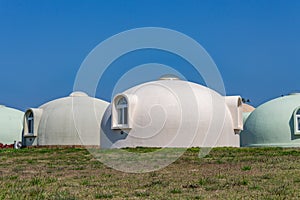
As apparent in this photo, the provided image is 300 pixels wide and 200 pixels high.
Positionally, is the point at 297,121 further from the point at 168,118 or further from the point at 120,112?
the point at 120,112

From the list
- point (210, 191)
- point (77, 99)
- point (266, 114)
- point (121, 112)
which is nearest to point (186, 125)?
point (121, 112)

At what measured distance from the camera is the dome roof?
42.1m

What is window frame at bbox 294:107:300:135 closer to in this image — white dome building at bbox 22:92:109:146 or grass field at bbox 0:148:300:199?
white dome building at bbox 22:92:109:146

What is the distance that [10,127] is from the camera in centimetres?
5662

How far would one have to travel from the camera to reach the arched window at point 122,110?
3550cm

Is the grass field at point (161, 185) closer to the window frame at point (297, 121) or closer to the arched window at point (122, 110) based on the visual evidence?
the arched window at point (122, 110)

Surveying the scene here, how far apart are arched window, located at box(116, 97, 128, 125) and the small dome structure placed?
77.4ft

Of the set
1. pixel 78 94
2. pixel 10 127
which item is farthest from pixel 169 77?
pixel 10 127

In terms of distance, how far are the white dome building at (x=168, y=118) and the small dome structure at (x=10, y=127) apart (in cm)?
2221

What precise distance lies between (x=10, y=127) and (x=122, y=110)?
24.9 m

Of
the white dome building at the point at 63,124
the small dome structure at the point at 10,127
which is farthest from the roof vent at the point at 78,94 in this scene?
the small dome structure at the point at 10,127

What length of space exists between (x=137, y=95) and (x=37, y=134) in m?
14.0

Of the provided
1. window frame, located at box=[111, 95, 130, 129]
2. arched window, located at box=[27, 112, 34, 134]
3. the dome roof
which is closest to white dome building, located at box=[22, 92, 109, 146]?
arched window, located at box=[27, 112, 34, 134]

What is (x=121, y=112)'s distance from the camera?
36000 mm
